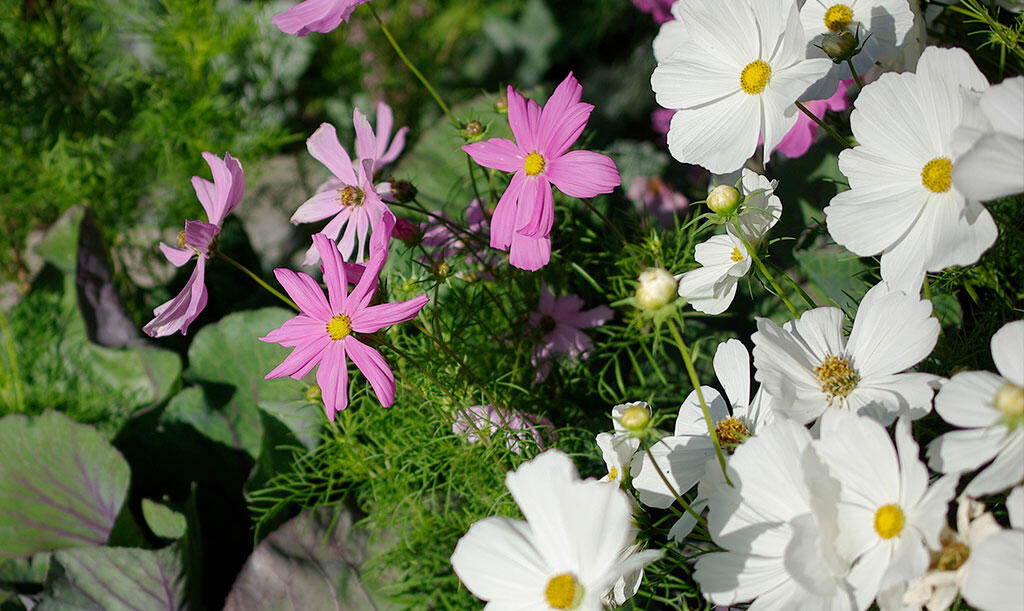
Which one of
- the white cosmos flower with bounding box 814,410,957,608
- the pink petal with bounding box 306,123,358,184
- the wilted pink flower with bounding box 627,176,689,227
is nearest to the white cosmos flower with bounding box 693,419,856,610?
the white cosmos flower with bounding box 814,410,957,608

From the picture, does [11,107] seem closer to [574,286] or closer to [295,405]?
[295,405]

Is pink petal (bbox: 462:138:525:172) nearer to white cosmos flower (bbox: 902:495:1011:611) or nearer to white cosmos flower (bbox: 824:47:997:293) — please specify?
white cosmos flower (bbox: 824:47:997:293)

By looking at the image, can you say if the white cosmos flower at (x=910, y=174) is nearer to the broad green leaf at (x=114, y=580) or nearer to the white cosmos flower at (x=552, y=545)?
the white cosmos flower at (x=552, y=545)

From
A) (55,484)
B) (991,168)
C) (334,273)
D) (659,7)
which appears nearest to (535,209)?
(334,273)

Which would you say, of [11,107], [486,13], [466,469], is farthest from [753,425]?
[486,13]

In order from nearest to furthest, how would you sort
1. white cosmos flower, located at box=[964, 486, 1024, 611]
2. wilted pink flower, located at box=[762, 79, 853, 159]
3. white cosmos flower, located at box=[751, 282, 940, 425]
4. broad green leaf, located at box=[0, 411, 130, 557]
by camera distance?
white cosmos flower, located at box=[964, 486, 1024, 611], white cosmos flower, located at box=[751, 282, 940, 425], wilted pink flower, located at box=[762, 79, 853, 159], broad green leaf, located at box=[0, 411, 130, 557]

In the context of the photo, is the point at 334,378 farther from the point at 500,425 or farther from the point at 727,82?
the point at 727,82
